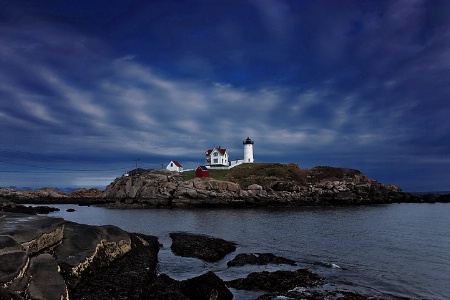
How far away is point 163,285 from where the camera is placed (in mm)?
15797

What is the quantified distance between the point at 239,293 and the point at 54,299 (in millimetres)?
9515

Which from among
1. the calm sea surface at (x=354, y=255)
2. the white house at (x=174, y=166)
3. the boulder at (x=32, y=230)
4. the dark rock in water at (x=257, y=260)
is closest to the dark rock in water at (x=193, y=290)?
the calm sea surface at (x=354, y=255)

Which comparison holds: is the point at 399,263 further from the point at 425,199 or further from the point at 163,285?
the point at 425,199

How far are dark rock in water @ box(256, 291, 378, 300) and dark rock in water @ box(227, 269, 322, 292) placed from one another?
37.2 inches

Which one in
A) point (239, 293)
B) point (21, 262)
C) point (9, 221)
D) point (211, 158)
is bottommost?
point (239, 293)

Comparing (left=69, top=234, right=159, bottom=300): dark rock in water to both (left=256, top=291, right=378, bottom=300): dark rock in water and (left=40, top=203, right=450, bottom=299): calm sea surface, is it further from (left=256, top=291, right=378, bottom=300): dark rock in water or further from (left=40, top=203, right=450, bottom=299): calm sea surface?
(left=256, top=291, right=378, bottom=300): dark rock in water

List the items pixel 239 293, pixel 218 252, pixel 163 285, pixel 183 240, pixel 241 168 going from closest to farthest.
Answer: pixel 163 285 < pixel 239 293 < pixel 218 252 < pixel 183 240 < pixel 241 168

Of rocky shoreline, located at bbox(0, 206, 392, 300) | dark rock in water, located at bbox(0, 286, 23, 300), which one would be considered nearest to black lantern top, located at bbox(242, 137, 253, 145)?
rocky shoreline, located at bbox(0, 206, 392, 300)

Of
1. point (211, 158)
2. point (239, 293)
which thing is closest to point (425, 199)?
point (211, 158)

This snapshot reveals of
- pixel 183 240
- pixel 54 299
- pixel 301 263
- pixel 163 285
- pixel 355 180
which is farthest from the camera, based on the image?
pixel 355 180

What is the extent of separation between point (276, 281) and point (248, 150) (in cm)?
12234

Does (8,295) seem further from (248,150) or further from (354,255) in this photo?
(248,150)

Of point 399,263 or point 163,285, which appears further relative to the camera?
point 399,263

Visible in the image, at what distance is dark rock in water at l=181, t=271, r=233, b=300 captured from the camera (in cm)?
1502
